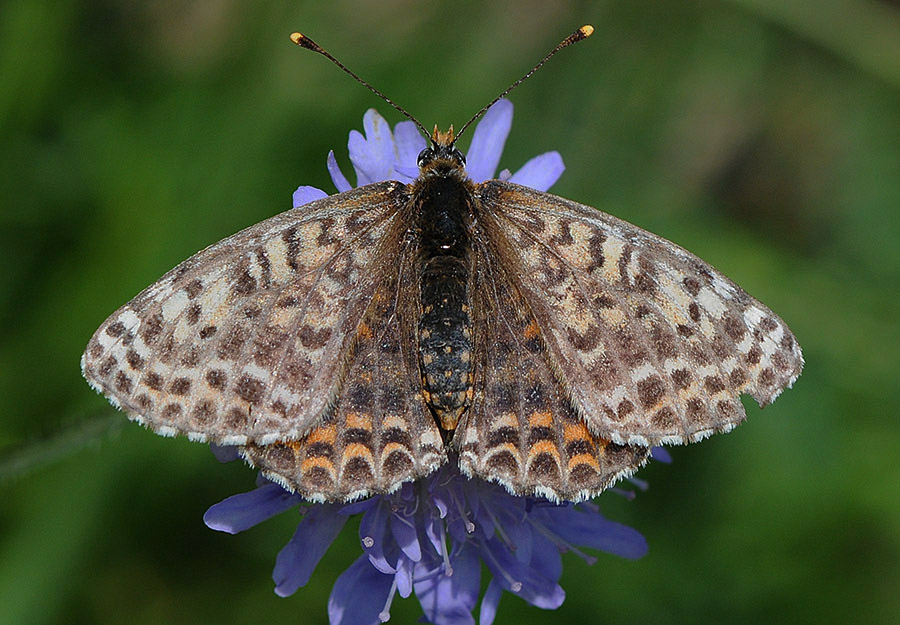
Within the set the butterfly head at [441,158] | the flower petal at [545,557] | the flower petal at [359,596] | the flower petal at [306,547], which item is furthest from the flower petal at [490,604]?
the butterfly head at [441,158]

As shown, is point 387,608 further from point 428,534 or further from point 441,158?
point 441,158

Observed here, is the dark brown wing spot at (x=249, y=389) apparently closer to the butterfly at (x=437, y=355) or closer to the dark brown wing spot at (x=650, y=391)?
the butterfly at (x=437, y=355)

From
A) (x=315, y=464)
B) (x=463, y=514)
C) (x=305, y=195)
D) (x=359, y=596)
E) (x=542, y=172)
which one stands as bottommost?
(x=359, y=596)

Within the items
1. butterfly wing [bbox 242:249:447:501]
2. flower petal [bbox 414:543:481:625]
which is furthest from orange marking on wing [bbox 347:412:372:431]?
flower petal [bbox 414:543:481:625]

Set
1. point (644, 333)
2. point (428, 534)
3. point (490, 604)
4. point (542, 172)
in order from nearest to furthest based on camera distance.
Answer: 1. point (644, 333)
2. point (428, 534)
3. point (490, 604)
4. point (542, 172)

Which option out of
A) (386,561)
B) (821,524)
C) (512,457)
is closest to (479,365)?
(512,457)

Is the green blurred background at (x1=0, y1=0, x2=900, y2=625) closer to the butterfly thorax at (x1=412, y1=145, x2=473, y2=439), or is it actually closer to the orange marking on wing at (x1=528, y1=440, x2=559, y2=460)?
the butterfly thorax at (x1=412, y1=145, x2=473, y2=439)

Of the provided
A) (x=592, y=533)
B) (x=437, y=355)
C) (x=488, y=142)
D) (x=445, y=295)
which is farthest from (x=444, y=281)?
(x=592, y=533)

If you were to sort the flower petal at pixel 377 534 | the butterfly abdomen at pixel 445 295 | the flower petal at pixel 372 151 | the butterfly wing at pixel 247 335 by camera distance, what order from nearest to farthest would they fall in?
the butterfly wing at pixel 247 335 < the butterfly abdomen at pixel 445 295 < the flower petal at pixel 377 534 < the flower petal at pixel 372 151

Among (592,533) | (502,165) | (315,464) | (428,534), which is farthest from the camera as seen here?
(502,165)
